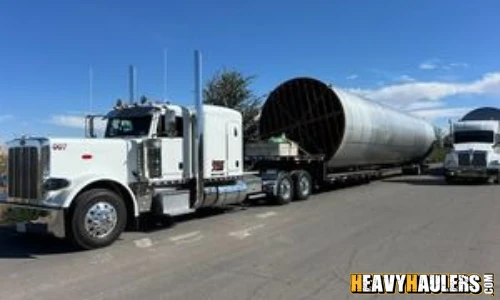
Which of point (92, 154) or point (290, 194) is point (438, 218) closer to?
point (290, 194)

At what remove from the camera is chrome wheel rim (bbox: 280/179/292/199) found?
17.1 meters

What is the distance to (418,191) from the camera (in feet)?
69.2

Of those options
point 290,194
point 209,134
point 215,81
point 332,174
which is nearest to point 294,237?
point 209,134

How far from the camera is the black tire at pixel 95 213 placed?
32.1 ft

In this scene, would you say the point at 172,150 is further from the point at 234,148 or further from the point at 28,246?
the point at 28,246

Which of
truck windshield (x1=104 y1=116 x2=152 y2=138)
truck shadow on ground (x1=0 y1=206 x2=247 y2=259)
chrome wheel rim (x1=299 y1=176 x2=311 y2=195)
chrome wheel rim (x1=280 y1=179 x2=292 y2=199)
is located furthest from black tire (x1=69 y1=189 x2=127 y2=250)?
chrome wheel rim (x1=299 y1=176 x2=311 y2=195)

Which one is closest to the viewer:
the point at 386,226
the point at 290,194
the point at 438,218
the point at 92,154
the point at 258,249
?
the point at 258,249

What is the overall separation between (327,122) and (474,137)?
34.4 feet

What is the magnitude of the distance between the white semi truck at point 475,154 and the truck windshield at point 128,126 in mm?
17544

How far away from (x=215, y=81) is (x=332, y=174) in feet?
36.1

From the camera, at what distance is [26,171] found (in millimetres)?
10438

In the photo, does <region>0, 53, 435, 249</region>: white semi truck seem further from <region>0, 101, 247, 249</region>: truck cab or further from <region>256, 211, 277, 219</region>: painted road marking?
<region>256, 211, 277, 219</region>: painted road marking

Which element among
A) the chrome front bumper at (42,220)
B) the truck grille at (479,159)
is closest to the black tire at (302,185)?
the chrome front bumper at (42,220)

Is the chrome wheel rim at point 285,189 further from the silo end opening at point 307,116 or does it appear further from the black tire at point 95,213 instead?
the black tire at point 95,213
